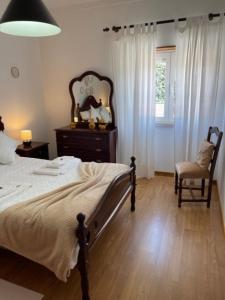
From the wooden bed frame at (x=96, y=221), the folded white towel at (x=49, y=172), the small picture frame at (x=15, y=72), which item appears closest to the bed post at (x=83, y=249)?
the wooden bed frame at (x=96, y=221)

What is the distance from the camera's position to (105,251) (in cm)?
231

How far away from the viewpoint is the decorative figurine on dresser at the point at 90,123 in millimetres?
3889

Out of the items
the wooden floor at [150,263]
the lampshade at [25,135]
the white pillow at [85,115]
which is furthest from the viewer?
the white pillow at [85,115]

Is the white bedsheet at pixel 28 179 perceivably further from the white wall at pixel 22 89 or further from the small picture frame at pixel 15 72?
the small picture frame at pixel 15 72

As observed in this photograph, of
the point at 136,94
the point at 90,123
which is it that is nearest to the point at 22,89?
the point at 90,123

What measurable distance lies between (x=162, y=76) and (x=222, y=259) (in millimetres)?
2758

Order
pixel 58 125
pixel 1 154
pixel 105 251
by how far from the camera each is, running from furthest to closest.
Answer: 1. pixel 58 125
2. pixel 1 154
3. pixel 105 251

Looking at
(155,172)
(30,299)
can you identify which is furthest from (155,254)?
(155,172)

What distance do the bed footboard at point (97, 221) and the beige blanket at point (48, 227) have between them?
6 centimetres

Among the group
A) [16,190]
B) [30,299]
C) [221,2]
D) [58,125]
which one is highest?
[221,2]

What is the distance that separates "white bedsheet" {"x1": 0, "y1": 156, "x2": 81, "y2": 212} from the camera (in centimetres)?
203

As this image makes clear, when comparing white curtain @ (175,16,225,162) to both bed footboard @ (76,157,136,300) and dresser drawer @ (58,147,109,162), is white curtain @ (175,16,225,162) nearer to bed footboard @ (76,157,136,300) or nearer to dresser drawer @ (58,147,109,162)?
dresser drawer @ (58,147,109,162)

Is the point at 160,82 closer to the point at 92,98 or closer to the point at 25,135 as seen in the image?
the point at 92,98

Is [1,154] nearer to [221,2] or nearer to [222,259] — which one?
[222,259]
